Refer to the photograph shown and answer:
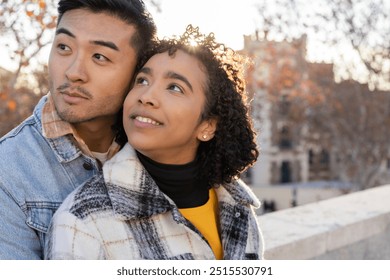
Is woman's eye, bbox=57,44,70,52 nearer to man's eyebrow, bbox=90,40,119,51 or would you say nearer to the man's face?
the man's face

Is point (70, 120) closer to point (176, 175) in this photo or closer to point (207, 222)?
point (176, 175)

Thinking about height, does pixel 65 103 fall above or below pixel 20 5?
below

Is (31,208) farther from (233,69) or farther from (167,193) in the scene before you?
(233,69)

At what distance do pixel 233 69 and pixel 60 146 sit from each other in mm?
899

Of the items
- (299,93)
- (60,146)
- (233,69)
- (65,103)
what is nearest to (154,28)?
(233,69)

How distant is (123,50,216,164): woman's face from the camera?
7.15 ft

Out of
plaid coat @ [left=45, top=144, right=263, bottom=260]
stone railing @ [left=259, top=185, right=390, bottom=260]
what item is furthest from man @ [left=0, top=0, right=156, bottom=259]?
stone railing @ [left=259, top=185, right=390, bottom=260]

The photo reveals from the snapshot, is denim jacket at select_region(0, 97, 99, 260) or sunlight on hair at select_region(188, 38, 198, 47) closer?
denim jacket at select_region(0, 97, 99, 260)

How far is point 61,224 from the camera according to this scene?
196cm

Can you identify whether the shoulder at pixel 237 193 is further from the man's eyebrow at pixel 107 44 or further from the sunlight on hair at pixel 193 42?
the man's eyebrow at pixel 107 44

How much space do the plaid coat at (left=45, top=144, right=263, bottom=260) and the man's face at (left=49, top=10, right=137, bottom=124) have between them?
0.29 metres

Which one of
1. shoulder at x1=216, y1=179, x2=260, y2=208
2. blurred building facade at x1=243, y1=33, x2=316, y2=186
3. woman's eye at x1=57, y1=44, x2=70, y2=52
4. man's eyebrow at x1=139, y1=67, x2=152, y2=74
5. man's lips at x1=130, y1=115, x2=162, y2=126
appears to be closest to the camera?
man's lips at x1=130, y1=115, x2=162, y2=126

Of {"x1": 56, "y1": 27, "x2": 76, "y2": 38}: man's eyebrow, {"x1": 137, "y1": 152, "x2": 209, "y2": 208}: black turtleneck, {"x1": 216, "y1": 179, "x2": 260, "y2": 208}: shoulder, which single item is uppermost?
{"x1": 56, "y1": 27, "x2": 76, "y2": 38}: man's eyebrow

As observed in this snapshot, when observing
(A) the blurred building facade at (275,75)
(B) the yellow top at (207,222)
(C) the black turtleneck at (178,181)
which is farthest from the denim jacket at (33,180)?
(A) the blurred building facade at (275,75)
